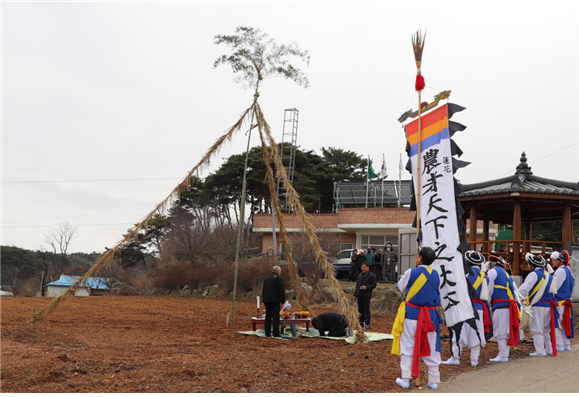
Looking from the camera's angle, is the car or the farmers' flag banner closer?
the farmers' flag banner

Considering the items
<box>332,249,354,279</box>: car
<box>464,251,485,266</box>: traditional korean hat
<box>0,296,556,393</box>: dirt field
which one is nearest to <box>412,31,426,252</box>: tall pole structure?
<box>464,251,485,266</box>: traditional korean hat

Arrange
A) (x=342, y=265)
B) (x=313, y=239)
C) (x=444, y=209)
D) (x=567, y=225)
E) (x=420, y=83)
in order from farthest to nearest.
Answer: (x=342, y=265)
(x=567, y=225)
(x=313, y=239)
(x=420, y=83)
(x=444, y=209)

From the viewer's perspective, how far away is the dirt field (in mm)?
5570

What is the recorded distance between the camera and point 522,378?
634cm

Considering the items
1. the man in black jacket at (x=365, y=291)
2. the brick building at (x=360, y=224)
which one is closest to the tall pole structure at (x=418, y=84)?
the man in black jacket at (x=365, y=291)

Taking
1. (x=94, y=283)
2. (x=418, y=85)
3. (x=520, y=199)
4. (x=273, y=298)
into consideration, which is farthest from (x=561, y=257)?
(x=94, y=283)

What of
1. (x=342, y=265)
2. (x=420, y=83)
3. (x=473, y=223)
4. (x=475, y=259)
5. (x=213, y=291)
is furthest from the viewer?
(x=342, y=265)

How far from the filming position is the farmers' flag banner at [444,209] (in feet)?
22.5

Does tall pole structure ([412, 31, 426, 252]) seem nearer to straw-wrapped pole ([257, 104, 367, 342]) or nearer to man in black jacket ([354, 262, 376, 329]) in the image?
straw-wrapped pole ([257, 104, 367, 342])

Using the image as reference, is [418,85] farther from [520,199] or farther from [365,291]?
[520,199]

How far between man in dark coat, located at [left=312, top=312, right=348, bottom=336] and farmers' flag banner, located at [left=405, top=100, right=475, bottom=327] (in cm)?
345

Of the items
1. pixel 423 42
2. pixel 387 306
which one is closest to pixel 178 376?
pixel 423 42

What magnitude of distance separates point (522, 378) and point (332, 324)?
14.6ft

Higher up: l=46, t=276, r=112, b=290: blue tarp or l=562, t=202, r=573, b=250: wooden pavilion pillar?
l=562, t=202, r=573, b=250: wooden pavilion pillar
